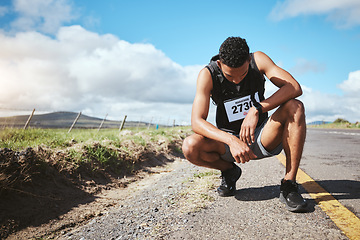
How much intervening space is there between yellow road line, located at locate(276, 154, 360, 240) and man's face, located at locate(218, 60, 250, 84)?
53.7 inches

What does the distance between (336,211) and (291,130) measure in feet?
2.43

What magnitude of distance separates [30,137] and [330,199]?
23.9 ft

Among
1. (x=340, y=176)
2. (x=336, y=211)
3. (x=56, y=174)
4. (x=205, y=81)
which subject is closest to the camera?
(x=336, y=211)

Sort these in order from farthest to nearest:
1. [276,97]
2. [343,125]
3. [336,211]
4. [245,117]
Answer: [343,125]
[245,117]
[276,97]
[336,211]

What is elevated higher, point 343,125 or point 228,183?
point 343,125

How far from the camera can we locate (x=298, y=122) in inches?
87.0

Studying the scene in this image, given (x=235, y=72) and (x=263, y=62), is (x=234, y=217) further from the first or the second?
(x=263, y=62)

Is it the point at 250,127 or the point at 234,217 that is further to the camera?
the point at 250,127

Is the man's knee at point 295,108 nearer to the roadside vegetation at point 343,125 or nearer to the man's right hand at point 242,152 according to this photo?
the man's right hand at point 242,152

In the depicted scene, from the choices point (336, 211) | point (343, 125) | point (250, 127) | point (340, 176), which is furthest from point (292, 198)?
point (343, 125)

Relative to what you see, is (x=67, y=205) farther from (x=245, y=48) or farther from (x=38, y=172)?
(x=245, y=48)

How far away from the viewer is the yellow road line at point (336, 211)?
5.49 feet

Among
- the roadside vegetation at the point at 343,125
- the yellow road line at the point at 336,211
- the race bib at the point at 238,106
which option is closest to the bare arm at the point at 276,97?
the race bib at the point at 238,106

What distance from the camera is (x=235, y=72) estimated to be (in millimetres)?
2400
